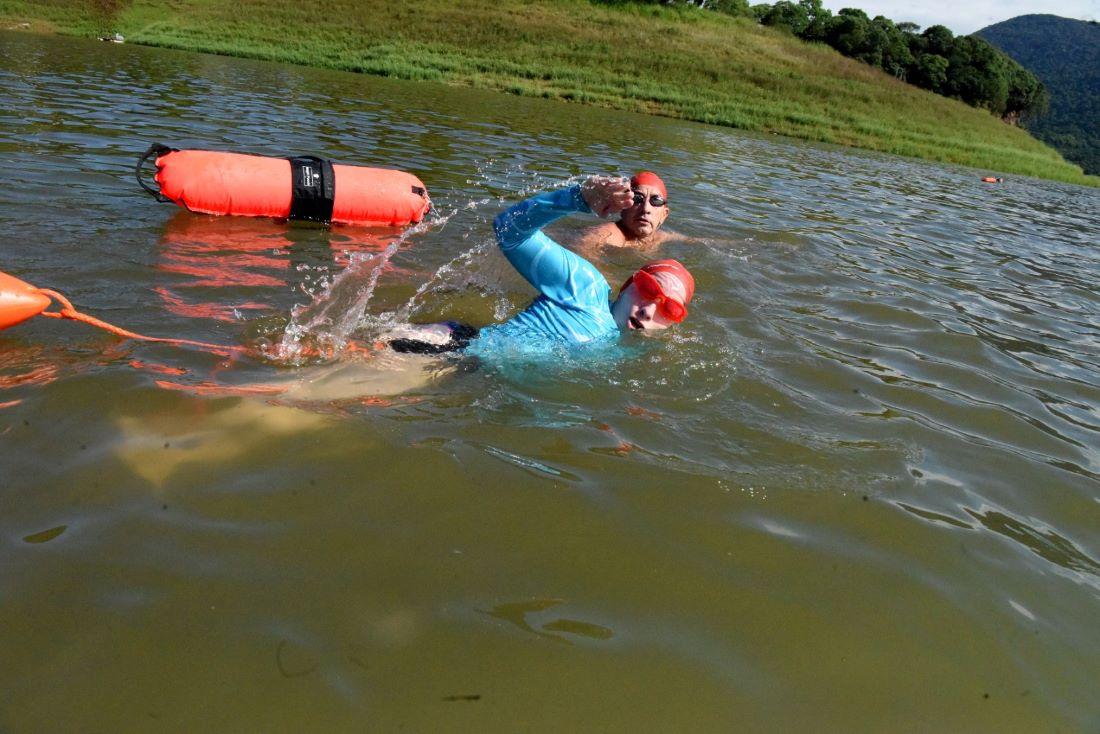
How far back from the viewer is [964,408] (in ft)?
15.5

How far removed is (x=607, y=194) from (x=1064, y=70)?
156 meters

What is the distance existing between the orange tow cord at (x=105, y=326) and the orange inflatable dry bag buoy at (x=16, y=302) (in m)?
0.06

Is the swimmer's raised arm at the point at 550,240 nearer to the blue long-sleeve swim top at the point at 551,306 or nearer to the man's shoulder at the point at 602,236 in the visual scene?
the blue long-sleeve swim top at the point at 551,306

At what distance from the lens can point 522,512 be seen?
306cm

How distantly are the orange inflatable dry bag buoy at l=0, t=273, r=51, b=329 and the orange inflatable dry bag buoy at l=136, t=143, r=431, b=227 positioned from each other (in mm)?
3287

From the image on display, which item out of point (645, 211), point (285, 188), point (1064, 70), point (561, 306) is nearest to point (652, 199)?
point (645, 211)

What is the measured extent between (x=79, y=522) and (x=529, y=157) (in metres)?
11.5

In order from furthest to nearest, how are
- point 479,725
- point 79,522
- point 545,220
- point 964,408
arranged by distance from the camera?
point 964,408 < point 545,220 < point 79,522 < point 479,725

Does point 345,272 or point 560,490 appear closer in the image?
point 560,490

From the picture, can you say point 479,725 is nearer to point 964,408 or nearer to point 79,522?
point 79,522

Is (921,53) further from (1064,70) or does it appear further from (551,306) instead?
(1064,70)

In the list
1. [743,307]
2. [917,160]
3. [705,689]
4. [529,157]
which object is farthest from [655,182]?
[917,160]

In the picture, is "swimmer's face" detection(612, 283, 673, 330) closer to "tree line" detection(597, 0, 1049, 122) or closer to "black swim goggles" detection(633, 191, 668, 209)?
"black swim goggles" detection(633, 191, 668, 209)

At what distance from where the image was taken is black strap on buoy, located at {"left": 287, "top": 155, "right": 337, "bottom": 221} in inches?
293
